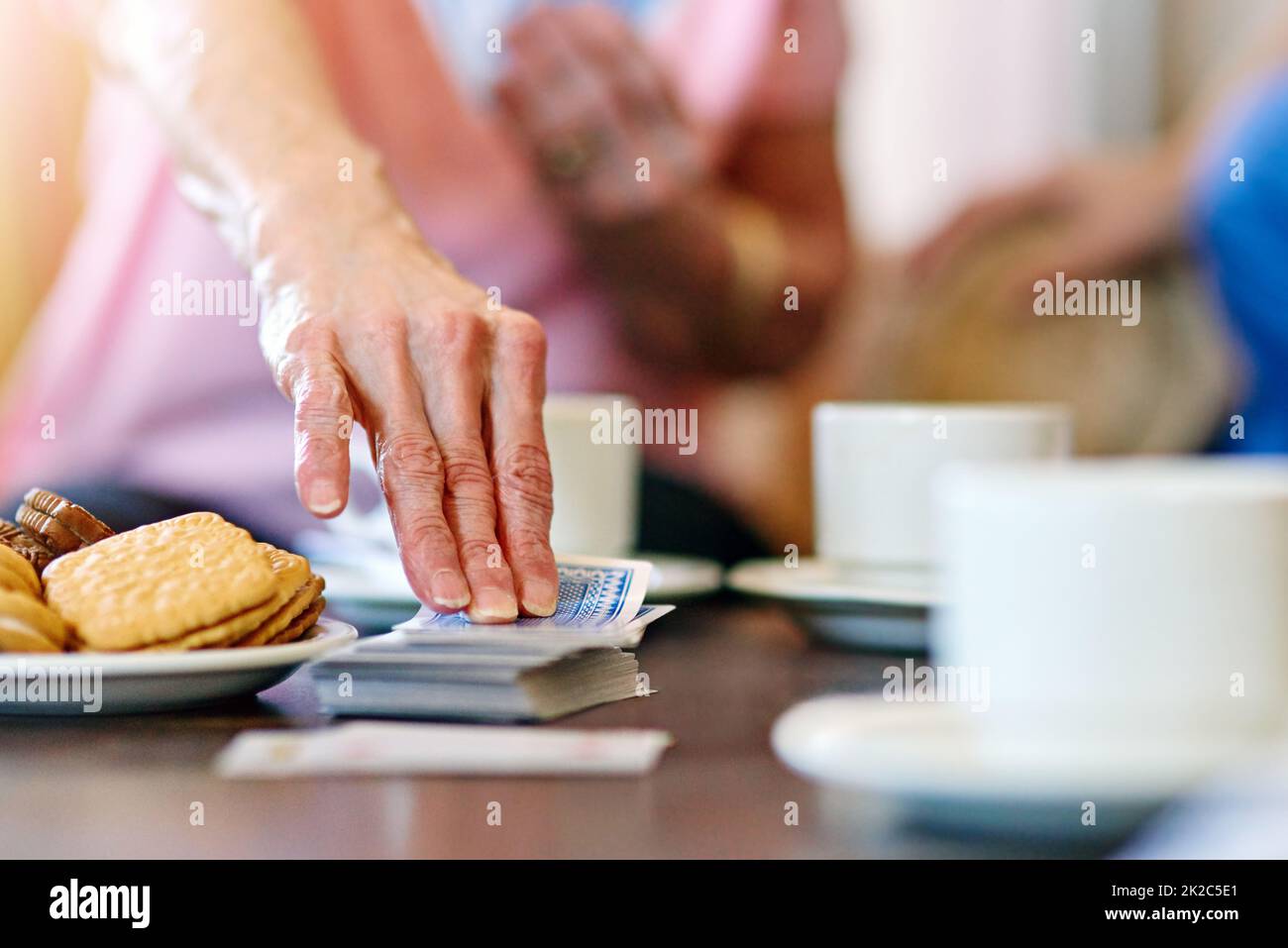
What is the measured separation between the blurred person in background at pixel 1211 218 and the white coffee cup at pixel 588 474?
115cm

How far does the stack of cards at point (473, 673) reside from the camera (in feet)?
1.78

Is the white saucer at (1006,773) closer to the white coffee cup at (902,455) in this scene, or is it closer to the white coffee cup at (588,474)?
the white coffee cup at (902,455)

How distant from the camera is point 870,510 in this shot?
0.84m

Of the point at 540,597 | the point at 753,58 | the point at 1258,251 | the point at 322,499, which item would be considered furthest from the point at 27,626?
the point at 1258,251

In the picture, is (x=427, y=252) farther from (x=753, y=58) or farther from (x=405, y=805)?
(x=753, y=58)

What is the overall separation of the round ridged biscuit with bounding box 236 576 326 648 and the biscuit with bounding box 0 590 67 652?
0.08 meters

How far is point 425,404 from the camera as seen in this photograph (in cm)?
72
